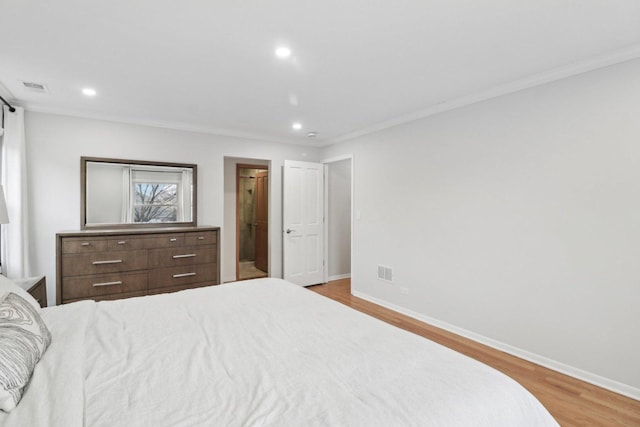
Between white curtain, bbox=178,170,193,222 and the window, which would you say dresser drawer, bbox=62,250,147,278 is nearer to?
the window

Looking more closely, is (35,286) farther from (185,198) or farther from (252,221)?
(252,221)

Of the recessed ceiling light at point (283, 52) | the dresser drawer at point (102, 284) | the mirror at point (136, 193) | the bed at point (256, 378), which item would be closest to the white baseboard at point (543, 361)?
the bed at point (256, 378)

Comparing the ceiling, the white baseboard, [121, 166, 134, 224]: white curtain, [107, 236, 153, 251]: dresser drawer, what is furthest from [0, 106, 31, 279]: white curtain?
the white baseboard

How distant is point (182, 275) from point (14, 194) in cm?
185

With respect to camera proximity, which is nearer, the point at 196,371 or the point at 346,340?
the point at 196,371

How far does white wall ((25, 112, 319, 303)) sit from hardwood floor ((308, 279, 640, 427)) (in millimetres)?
3488

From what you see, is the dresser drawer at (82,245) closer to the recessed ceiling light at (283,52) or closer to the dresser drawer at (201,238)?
the dresser drawer at (201,238)

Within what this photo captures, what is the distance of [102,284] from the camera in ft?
11.2

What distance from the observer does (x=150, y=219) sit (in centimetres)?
407

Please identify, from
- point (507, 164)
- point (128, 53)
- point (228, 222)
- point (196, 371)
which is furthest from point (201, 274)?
point (507, 164)

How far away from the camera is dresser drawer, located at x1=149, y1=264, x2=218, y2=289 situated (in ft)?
12.1

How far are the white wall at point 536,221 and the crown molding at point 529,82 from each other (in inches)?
2.1

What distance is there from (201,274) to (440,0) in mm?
3691

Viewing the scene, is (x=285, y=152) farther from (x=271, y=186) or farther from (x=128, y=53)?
(x=128, y=53)
